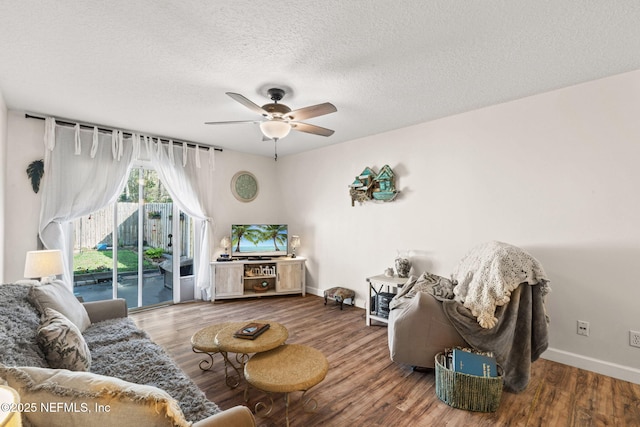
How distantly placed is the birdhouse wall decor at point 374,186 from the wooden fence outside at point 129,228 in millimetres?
2691

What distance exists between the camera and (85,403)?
79 centimetres

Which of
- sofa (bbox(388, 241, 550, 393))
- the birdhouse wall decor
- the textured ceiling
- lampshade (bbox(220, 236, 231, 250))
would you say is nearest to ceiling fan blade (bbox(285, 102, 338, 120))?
the textured ceiling

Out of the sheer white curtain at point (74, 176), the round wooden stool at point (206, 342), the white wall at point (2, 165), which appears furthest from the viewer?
the sheer white curtain at point (74, 176)

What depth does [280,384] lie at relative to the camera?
1598mm

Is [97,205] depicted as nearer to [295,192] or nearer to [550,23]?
[295,192]

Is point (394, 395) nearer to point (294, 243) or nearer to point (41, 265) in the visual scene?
point (294, 243)

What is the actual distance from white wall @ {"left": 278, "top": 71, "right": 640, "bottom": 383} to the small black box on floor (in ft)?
1.76

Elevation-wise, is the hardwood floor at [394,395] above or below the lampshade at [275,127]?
below

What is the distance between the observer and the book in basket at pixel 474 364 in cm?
194

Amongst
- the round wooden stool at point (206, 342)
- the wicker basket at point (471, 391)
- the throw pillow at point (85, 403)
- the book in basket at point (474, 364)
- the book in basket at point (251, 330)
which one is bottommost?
the wicker basket at point (471, 391)

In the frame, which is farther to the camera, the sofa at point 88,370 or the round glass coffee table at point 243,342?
the round glass coffee table at point 243,342

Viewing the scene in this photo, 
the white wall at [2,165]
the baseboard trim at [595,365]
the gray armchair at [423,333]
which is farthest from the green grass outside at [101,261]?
the baseboard trim at [595,365]

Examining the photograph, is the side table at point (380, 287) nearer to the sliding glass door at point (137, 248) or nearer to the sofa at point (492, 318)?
the sofa at point (492, 318)

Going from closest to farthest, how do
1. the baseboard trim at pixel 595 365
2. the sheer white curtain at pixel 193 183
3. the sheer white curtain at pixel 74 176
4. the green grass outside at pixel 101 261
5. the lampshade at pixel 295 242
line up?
the baseboard trim at pixel 595 365 < the sheer white curtain at pixel 74 176 < the green grass outside at pixel 101 261 < the sheer white curtain at pixel 193 183 < the lampshade at pixel 295 242
